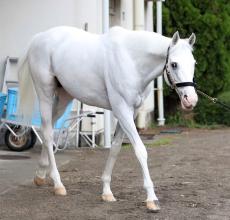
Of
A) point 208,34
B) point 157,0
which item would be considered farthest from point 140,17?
point 208,34

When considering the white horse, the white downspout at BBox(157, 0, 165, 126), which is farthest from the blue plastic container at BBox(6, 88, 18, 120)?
the white downspout at BBox(157, 0, 165, 126)

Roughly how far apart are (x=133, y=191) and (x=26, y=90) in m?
1.74

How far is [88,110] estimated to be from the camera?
1125 centimetres

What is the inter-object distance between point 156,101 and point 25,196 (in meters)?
9.81

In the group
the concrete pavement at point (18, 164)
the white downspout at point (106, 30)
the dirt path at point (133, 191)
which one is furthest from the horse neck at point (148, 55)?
the white downspout at point (106, 30)

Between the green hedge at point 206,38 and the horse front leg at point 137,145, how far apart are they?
9974mm

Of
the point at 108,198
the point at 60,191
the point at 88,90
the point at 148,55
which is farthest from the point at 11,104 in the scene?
the point at 148,55

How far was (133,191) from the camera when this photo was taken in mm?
7543

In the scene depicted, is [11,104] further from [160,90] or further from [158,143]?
[160,90]

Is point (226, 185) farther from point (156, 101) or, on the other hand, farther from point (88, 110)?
point (156, 101)

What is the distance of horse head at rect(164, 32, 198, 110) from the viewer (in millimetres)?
6229

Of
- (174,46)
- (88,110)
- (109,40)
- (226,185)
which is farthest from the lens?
(88,110)

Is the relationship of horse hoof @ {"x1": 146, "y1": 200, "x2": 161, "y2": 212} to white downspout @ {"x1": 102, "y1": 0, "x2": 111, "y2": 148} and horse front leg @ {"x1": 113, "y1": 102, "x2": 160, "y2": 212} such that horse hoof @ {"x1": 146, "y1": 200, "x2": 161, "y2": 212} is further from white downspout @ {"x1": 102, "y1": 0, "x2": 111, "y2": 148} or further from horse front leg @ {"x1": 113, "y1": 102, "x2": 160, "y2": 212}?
Answer: white downspout @ {"x1": 102, "y1": 0, "x2": 111, "y2": 148}

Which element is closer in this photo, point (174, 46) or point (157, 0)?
point (174, 46)
